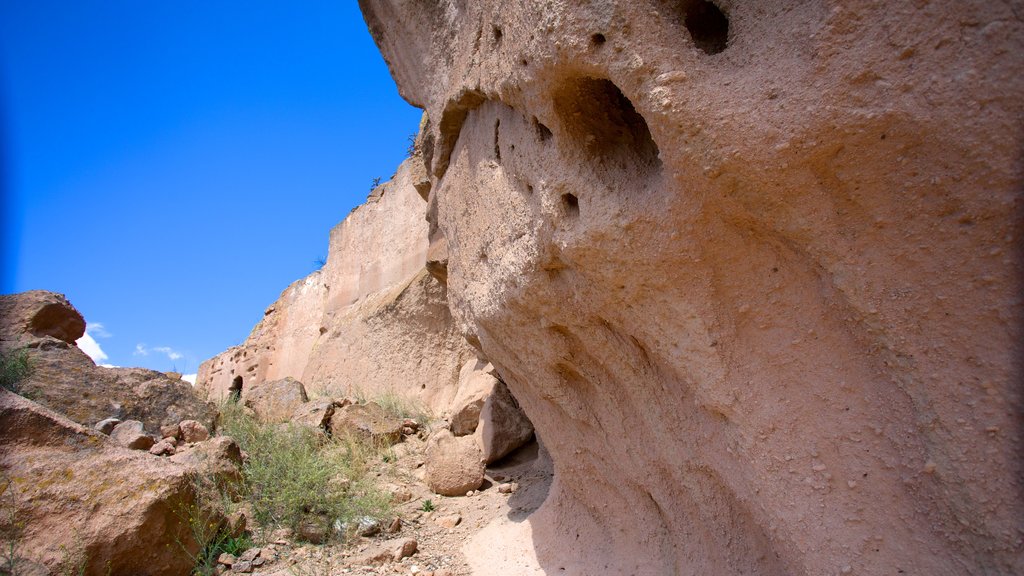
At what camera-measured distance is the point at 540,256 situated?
2.44m

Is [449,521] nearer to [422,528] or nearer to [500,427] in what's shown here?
[422,528]

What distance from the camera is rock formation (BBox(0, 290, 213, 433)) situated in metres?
4.85

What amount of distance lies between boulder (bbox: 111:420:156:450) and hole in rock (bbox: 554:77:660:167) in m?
3.93

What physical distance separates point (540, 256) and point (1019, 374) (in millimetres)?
1519

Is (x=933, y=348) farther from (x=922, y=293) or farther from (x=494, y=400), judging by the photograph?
(x=494, y=400)

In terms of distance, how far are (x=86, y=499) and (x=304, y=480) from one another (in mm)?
1284

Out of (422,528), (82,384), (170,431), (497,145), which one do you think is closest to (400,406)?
(170,431)

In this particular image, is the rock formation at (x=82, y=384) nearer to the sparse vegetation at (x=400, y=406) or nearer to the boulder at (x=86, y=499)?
the boulder at (x=86, y=499)

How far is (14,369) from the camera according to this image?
4625 millimetres

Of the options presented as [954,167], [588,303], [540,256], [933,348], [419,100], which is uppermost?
[419,100]

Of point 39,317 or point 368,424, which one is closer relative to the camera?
point 368,424

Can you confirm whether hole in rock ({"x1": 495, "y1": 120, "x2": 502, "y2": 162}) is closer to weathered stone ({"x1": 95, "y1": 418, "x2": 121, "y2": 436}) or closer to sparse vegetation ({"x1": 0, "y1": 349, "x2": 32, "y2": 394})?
weathered stone ({"x1": 95, "y1": 418, "x2": 121, "y2": 436})

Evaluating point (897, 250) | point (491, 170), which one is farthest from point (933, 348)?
point (491, 170)

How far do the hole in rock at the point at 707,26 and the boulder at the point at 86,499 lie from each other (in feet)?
11.4
